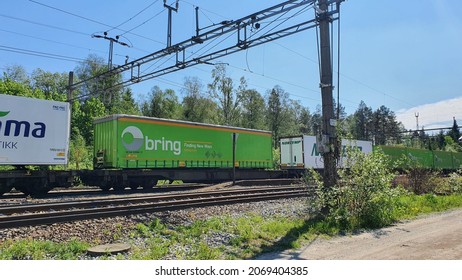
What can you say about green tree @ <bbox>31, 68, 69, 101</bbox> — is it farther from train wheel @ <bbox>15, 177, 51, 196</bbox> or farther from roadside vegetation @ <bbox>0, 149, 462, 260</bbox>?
roadside vegetation @ <bbox>0, 149, 462, 260</bbox>

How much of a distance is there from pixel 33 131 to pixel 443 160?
4691cm

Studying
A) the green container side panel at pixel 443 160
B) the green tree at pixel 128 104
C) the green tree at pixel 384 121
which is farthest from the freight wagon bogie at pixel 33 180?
the green tree at pixel 384 121

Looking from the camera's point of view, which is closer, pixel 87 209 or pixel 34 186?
pixel 87 209

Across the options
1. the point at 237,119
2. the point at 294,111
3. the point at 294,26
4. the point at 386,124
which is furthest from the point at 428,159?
the point at 386,124

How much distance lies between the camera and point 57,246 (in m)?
6.57

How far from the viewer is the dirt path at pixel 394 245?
6.29 meters

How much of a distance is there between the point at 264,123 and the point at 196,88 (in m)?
15.2

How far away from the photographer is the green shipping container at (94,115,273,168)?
19156 mm

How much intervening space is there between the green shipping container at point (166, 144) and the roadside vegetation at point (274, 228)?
10671 millimetres

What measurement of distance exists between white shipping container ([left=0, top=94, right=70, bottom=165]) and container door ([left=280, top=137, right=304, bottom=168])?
1762 centimetres

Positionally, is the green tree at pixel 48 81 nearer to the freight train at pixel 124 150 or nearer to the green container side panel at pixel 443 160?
the freight train at pixel 124 150

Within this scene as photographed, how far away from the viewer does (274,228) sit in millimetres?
8617

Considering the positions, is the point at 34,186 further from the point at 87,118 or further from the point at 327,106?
the point at 87,118

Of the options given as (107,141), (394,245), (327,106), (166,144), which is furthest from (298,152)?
(394,245)
